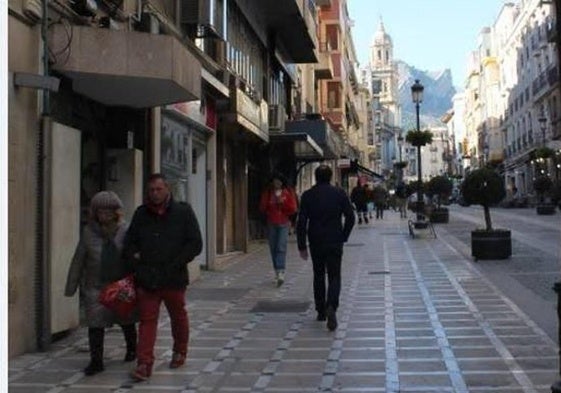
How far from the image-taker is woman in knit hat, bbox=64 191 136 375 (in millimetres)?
6844

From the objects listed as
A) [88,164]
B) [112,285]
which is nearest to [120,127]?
[88,164]

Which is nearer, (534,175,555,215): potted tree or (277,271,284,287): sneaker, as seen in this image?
(277,271,284,287): sneaker

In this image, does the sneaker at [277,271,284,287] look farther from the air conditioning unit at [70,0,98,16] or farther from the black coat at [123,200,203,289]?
the black coat at [123,200,203,289]

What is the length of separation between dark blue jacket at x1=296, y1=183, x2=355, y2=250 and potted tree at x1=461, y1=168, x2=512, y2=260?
7780 mm

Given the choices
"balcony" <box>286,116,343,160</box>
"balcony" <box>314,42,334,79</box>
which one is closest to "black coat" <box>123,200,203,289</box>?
"balcony" <box>286,116,343,160</box>

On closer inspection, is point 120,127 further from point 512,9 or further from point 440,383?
point 512,9

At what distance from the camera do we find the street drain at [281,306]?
1027cm

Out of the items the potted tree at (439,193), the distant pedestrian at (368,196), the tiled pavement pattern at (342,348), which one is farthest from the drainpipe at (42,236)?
the potted tree at (439,193)

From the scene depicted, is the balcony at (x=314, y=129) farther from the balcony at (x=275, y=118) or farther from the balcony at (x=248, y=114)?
the balcony at (x=248, y=114)

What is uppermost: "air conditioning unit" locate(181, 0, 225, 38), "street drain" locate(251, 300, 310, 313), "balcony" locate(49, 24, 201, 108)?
"air conditioning unit" locate(181, 0, 225, 38)

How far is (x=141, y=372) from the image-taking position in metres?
6.55

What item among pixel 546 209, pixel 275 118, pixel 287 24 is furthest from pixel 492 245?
pixel 546 209

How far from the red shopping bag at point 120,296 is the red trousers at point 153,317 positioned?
72 millimetres

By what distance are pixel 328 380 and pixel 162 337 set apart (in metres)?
2.66
